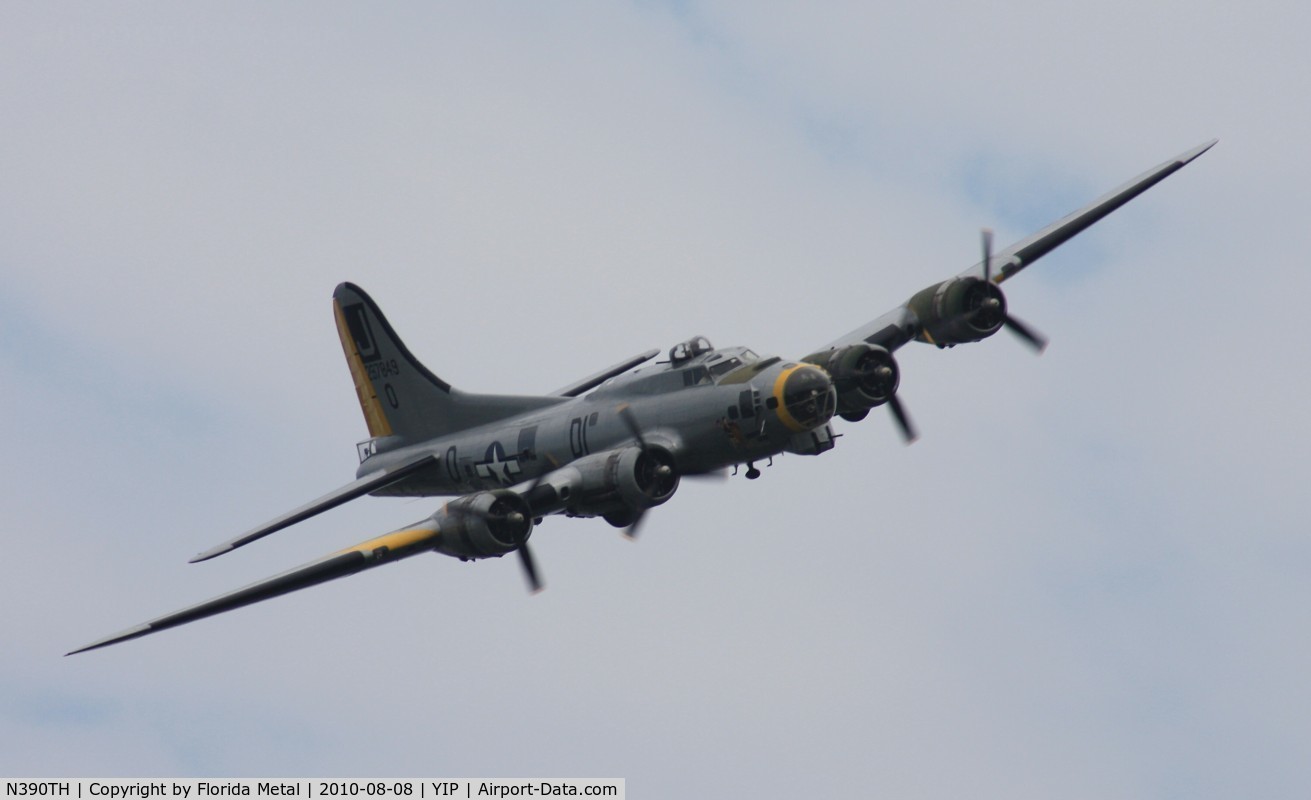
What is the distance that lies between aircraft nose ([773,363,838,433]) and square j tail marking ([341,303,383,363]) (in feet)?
48.7

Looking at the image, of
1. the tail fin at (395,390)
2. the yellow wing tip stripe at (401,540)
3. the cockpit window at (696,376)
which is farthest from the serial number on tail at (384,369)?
the cockpit window at (696,376)

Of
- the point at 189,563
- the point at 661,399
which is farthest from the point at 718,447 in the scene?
the point at 189,563

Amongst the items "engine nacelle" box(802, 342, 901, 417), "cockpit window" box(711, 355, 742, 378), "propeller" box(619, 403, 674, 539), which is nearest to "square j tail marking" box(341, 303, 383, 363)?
"propeller" box(619, 403, 674, 539)

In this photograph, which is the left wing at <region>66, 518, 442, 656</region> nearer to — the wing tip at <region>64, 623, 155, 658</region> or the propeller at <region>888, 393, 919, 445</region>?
the wing tip at <region>64, 623, 155, 658</region>

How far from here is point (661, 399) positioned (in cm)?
3819

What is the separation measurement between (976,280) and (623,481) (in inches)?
404

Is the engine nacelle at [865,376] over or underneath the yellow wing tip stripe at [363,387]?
underneath

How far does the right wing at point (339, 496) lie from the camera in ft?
135

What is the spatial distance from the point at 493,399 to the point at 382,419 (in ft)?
13.8

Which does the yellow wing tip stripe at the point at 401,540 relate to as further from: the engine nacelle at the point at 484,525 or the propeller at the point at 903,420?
the propeller at the point at 903,420

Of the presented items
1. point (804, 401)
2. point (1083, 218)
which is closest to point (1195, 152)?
point (1083, 218)

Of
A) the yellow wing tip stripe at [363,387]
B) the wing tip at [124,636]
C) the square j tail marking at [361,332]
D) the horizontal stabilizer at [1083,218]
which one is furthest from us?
the square j tail marking at [361,332]

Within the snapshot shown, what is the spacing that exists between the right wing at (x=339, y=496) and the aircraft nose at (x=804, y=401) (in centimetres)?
1126

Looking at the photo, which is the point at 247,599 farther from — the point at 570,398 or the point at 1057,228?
the point at 1057,228
